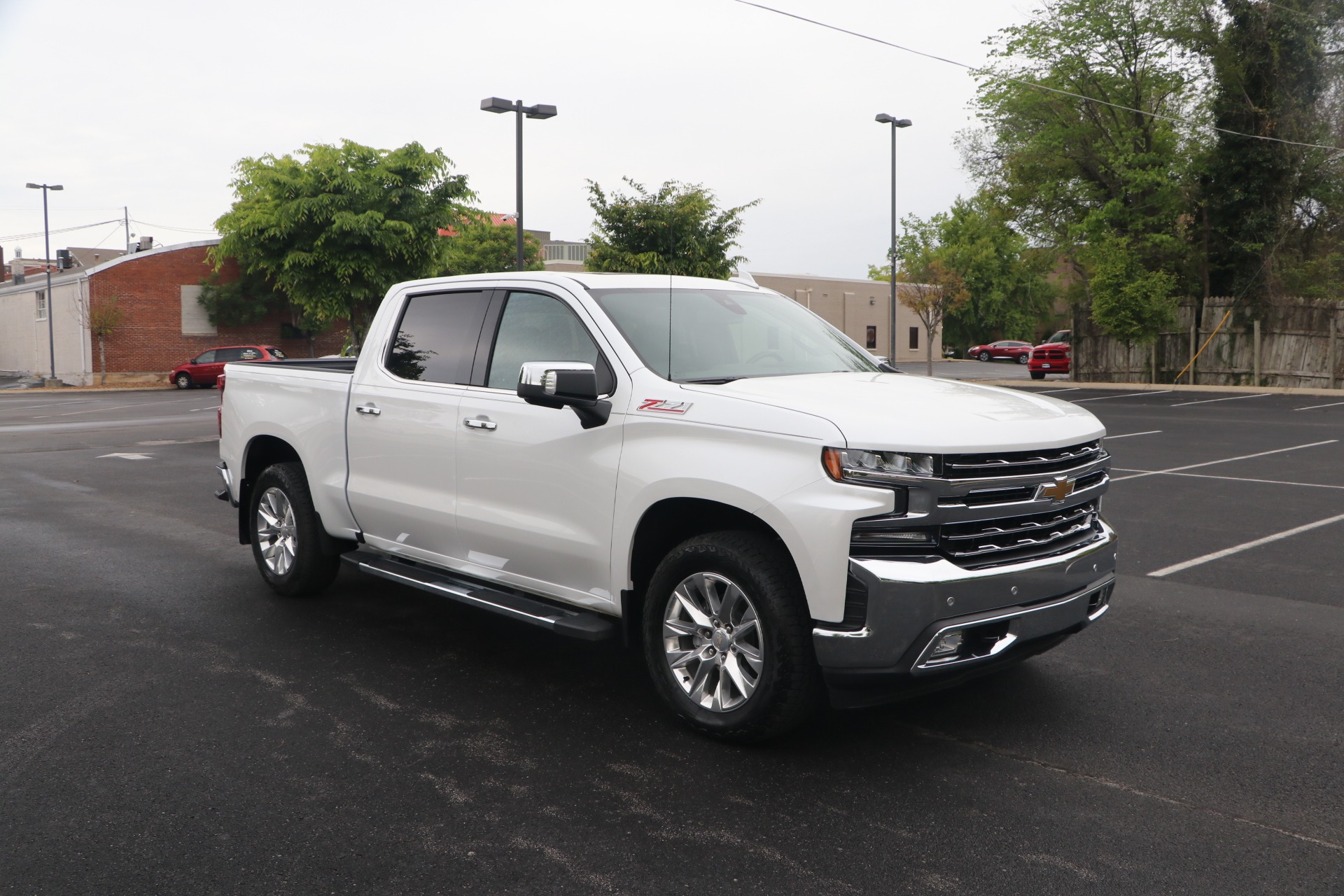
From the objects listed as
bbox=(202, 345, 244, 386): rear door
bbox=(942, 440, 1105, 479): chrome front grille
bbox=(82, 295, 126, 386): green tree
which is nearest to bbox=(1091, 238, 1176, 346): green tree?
bbox=(942, 440, 1105, 479): chrome front grille

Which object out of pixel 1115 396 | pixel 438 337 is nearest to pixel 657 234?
pixel 1115 396

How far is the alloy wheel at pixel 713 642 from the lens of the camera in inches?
171

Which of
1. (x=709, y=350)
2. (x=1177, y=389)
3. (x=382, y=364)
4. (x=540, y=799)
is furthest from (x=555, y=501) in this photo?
(x=1177, y=389)

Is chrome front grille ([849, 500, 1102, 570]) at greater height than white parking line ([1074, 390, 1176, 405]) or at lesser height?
greater

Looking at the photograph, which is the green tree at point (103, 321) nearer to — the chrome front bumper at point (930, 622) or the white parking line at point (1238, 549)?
the white parking line at point (1238, 549)

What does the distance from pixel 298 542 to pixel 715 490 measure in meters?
3.57

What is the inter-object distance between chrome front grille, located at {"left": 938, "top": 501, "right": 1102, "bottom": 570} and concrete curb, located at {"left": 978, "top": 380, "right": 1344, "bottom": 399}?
22568mm

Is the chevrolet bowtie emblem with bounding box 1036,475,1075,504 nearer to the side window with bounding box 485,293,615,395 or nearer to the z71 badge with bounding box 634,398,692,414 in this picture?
the z71 badge with bounding box 634,398,692,414

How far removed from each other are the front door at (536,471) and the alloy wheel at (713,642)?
17.3 inches

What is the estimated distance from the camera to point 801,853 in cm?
353

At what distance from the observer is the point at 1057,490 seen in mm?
4348

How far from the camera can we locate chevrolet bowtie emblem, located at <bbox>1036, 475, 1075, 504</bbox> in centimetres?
429

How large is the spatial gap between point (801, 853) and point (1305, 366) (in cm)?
3190

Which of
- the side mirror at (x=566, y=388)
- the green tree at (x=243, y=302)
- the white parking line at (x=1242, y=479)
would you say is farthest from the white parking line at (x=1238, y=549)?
the green tree at (x=243, y=302)
